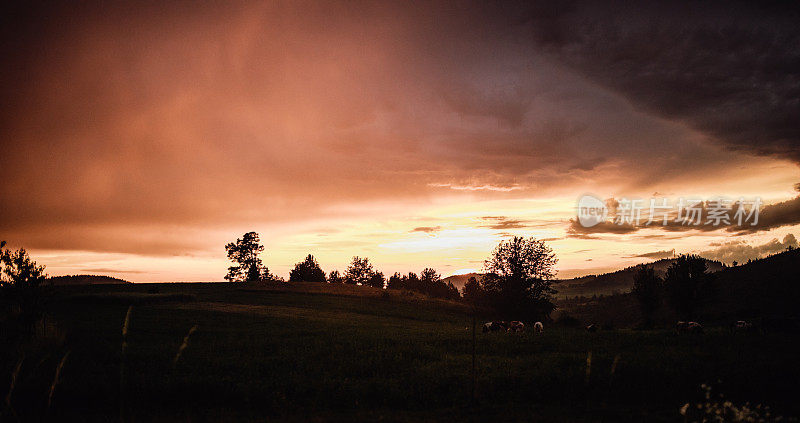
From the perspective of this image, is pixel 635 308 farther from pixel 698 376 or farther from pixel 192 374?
pixel 192 374

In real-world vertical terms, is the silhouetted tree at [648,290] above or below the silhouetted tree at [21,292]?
below

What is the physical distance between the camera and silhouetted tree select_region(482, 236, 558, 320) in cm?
7394

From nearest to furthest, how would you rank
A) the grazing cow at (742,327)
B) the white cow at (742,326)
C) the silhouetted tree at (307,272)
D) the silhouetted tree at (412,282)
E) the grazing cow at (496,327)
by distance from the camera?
the grazing cow at (742,327) → the white cow at (742,326) → the grazing cow at (496,327) → the silhouetted tree at (307,272) → the silhouetted tree at (412,282)

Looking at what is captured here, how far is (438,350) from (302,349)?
340 inches

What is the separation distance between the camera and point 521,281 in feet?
247

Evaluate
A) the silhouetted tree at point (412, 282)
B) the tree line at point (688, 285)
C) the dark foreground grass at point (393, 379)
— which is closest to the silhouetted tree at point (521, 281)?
the tree line at point (688, 285)

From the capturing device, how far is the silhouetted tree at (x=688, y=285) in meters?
75.8

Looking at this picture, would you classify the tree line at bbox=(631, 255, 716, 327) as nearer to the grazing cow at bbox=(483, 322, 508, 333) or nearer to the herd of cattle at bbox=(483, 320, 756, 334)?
the herd of cattle at bbox=(483, 320, 756, 334)

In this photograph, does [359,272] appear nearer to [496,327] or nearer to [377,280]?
[377,280]

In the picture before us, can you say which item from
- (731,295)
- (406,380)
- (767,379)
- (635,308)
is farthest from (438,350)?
(635,308)

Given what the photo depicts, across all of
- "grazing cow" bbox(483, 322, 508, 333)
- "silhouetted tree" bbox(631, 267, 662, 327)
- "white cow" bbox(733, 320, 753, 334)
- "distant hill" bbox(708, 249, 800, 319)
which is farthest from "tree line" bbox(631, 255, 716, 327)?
"grazing cow" bbox(483, 322, 508, 333)

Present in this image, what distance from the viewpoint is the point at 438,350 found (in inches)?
1008

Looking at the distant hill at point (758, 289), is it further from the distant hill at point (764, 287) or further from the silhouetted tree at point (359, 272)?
the silhouetted tree at point (359, 272)

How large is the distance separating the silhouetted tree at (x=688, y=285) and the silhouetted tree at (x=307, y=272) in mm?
108569
